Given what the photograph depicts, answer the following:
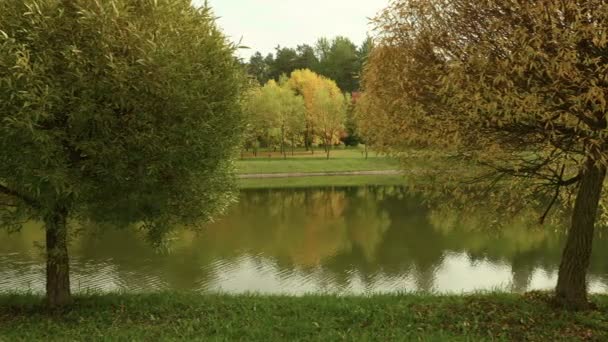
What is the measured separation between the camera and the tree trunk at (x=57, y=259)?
1147 cm

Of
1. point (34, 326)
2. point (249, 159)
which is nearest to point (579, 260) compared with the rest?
point (34, 326)

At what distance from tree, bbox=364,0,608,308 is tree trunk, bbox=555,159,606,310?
2cm

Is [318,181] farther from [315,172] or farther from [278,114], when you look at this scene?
[278,114]

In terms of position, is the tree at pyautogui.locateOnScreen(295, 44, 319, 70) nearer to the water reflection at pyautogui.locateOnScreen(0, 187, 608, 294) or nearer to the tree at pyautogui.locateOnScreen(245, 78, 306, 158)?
the tree at pyautogui.locateOnScreen(245, 78, 306, 158)

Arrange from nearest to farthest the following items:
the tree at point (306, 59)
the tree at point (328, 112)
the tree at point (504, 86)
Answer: the tree at point (504, 86)
the tree at point (328, 112)
the tree at point (306, 59)

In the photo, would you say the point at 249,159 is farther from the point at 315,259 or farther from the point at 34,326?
the point at 34,326

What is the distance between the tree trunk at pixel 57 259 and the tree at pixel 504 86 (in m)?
8.21

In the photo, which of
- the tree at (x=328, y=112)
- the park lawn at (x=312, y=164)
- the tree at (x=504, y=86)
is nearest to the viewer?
the tree at (x=504, y=86)

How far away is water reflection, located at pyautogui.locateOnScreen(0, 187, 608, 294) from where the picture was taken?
20.2m

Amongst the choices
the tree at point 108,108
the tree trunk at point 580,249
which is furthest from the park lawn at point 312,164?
the tree trunk at point 580,249

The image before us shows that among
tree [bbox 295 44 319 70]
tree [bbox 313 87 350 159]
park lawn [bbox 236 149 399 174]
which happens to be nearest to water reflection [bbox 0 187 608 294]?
park lawn [bbox 236 149 399 174]

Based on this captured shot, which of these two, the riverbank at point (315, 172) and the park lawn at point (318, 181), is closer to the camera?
the park lawn at point (318, 181)

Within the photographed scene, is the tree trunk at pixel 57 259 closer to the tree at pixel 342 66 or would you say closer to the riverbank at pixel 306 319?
the riverbank at pixel 306 319

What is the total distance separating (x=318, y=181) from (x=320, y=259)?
36511 millimetres
